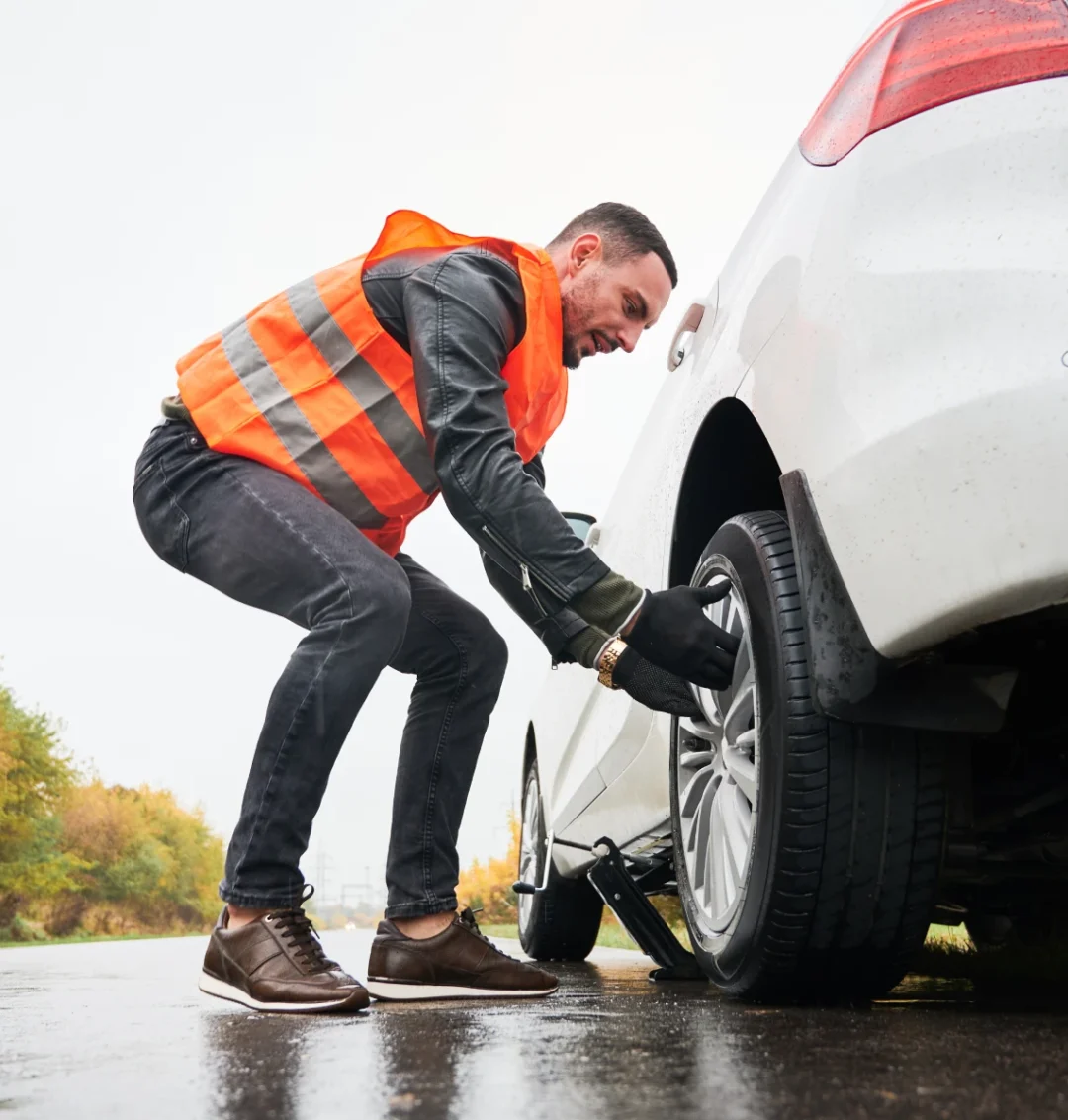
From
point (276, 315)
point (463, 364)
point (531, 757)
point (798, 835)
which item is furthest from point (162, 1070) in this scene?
point (531, 757)

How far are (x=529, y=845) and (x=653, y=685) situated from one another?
2.83 metres

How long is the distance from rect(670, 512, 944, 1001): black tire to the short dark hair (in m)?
0.83

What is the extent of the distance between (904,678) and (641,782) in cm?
125

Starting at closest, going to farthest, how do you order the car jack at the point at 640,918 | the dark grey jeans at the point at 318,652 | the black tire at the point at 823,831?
the black tire at the point at 823,831 < the dark grey jeans at the point at 318,652 < the car jack at the point at 640,918

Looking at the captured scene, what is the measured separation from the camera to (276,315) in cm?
248

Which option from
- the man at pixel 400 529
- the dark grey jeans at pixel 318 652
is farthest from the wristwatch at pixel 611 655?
the dark grey jeans at pixel 318 652

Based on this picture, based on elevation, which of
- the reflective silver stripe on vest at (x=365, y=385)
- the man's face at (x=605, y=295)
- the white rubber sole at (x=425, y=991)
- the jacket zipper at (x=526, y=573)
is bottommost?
the white rubber sole at (x=425, y=991)

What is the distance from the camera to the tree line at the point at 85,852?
80.3ft

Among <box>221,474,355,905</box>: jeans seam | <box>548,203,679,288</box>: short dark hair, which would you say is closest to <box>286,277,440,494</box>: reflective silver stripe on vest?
<box>221,474,355,905</box>: jeans seam

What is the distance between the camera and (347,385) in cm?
242

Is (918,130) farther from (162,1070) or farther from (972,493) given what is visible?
(162,1070)

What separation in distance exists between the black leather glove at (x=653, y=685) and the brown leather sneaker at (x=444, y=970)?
0.60 meters

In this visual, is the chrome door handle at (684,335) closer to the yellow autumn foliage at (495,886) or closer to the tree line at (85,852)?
the yellow autumn foliage at (495,886)

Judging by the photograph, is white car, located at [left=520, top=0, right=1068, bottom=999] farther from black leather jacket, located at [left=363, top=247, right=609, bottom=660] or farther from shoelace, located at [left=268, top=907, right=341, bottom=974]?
shoelace, located at [left=268, top=907, right=341, bottom=974]
